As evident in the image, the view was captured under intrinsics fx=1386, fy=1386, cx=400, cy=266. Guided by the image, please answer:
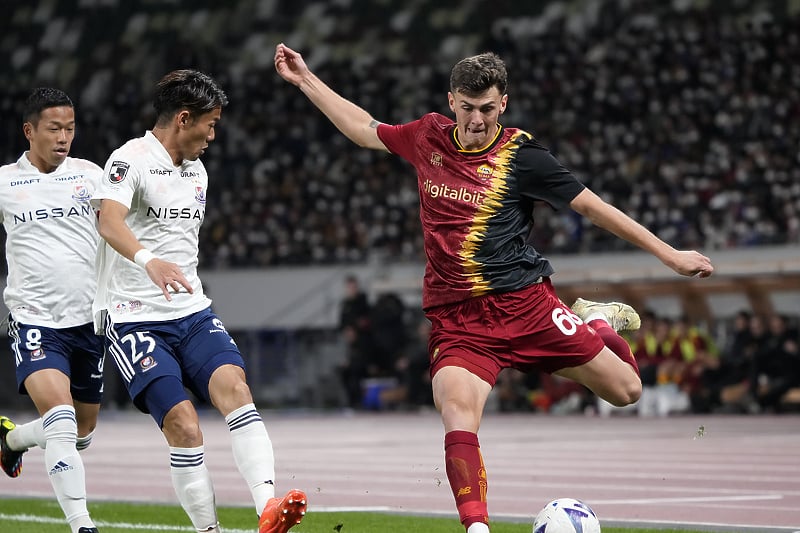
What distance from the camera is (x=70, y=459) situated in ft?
23.9

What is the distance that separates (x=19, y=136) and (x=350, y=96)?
9.46 m

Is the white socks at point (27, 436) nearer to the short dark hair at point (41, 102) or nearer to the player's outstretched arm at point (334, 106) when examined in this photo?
the short dark hair at point (41, 102)

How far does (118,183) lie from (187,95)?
0.57 meters

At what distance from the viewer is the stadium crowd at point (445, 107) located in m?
27.1

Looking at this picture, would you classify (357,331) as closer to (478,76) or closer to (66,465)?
(66,465)

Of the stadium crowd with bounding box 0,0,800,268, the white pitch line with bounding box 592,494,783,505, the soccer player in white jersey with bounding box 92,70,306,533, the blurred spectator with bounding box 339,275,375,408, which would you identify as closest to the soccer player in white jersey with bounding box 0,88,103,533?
the soccer player in white jersey with bounding box 92,70,306,533

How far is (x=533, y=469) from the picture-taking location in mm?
12758

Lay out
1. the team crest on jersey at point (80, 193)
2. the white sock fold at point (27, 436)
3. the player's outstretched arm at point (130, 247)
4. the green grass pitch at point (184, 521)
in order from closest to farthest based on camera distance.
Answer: the player's outstretched arm at point (130, 247)
the team crest on jersey at point (80, 193)
the green grass pitch at point (184, 521)
the white sock fold at point (27, 436)

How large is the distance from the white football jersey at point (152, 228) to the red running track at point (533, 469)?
9.83 feet

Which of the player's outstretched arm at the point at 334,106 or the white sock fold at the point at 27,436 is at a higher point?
the player's outstretched arm at the point at 334,106

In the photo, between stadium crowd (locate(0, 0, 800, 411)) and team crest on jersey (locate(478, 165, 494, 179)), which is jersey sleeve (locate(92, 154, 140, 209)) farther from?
stadium crowd (locate(0, 0, 800, 411))

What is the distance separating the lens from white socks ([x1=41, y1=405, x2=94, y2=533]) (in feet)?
23.4

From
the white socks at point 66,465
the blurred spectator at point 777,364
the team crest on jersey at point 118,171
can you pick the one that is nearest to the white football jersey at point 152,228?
the team crest on jersey at point 118,171

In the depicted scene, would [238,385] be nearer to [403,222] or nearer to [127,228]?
[127,228]
